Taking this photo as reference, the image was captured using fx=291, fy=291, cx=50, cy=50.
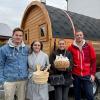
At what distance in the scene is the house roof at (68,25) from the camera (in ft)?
30.2

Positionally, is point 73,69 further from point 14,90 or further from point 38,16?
point 38,16

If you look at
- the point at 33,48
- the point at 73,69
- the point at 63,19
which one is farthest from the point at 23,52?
the point at 63,19

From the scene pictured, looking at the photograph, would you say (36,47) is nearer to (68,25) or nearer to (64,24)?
(64,24)

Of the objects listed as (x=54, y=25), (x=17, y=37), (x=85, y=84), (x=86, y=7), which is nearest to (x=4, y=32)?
(x=86, y=7)

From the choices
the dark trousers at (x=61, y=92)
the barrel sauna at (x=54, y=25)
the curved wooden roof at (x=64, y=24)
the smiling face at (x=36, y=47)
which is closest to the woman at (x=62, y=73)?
the dark trousers at (x=61, y=92)

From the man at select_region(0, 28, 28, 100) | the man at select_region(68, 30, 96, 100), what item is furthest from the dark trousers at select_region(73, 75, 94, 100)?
the man at select_region(0, 28, 28, 100)

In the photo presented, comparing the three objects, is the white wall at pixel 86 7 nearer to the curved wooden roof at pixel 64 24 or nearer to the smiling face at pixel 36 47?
the curved wooden roof at pixel 64 24

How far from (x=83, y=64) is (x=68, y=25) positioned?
Result: 3.11m

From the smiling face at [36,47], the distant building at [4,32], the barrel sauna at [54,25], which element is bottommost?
the smiling face at [36,47]

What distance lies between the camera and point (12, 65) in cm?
592

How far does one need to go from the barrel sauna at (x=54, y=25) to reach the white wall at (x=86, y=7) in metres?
9.31

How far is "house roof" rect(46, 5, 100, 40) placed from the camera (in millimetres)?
9219

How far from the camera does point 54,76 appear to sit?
6.65 meters

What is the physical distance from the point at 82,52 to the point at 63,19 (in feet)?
10.4
